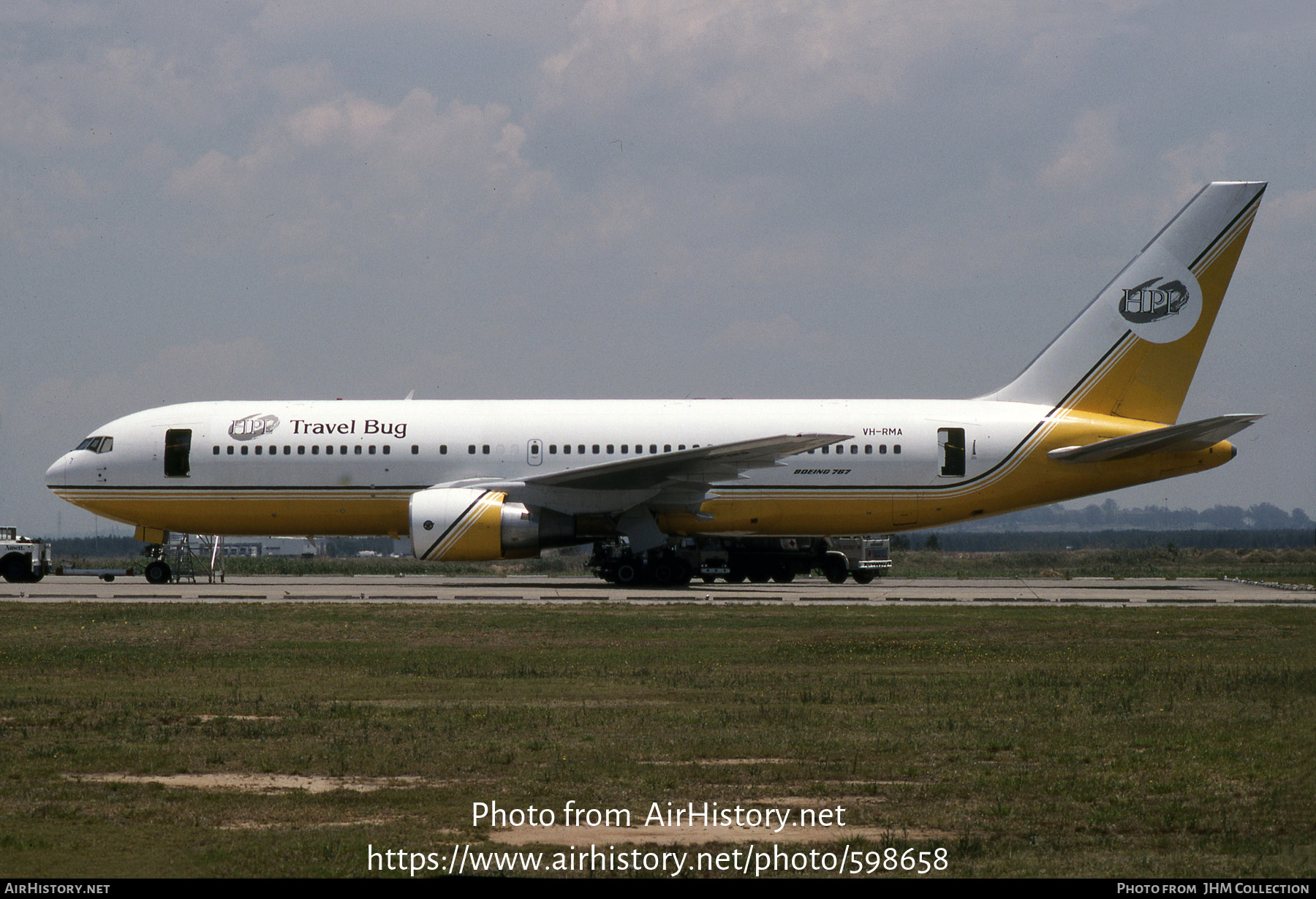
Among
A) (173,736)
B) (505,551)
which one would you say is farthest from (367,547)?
(173,736)

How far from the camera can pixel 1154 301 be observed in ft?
112

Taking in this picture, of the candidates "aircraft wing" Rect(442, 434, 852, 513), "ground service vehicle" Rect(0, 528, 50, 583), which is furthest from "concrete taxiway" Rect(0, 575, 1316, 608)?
"aircraft wing" Rect(442, 434, 852, 513)

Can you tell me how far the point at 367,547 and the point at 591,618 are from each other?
145m

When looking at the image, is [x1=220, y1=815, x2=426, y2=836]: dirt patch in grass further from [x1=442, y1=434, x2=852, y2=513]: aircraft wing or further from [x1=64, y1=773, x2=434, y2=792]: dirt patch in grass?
[x1=442, y1=434, x2=852, y2=513]: aircraft wing

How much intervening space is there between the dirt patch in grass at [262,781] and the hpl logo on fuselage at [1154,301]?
1143 inches

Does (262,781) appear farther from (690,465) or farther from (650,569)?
(650,569)

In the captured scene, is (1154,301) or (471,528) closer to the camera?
(471,528)

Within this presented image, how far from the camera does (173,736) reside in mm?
11305

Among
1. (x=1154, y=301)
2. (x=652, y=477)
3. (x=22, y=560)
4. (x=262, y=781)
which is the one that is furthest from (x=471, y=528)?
(x=262, y=781)

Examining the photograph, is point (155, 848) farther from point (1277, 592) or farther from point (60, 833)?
point (1277, 592)

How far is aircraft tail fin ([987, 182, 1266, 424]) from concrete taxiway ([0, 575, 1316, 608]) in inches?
197

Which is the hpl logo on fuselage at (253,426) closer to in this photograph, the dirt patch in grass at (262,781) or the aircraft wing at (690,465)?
the aircraft wing at (690,465)

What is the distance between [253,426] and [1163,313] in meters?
24.0

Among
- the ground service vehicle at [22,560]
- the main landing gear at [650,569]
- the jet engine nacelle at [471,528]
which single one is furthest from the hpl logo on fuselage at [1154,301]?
the ground service vehicle at [22,560]
